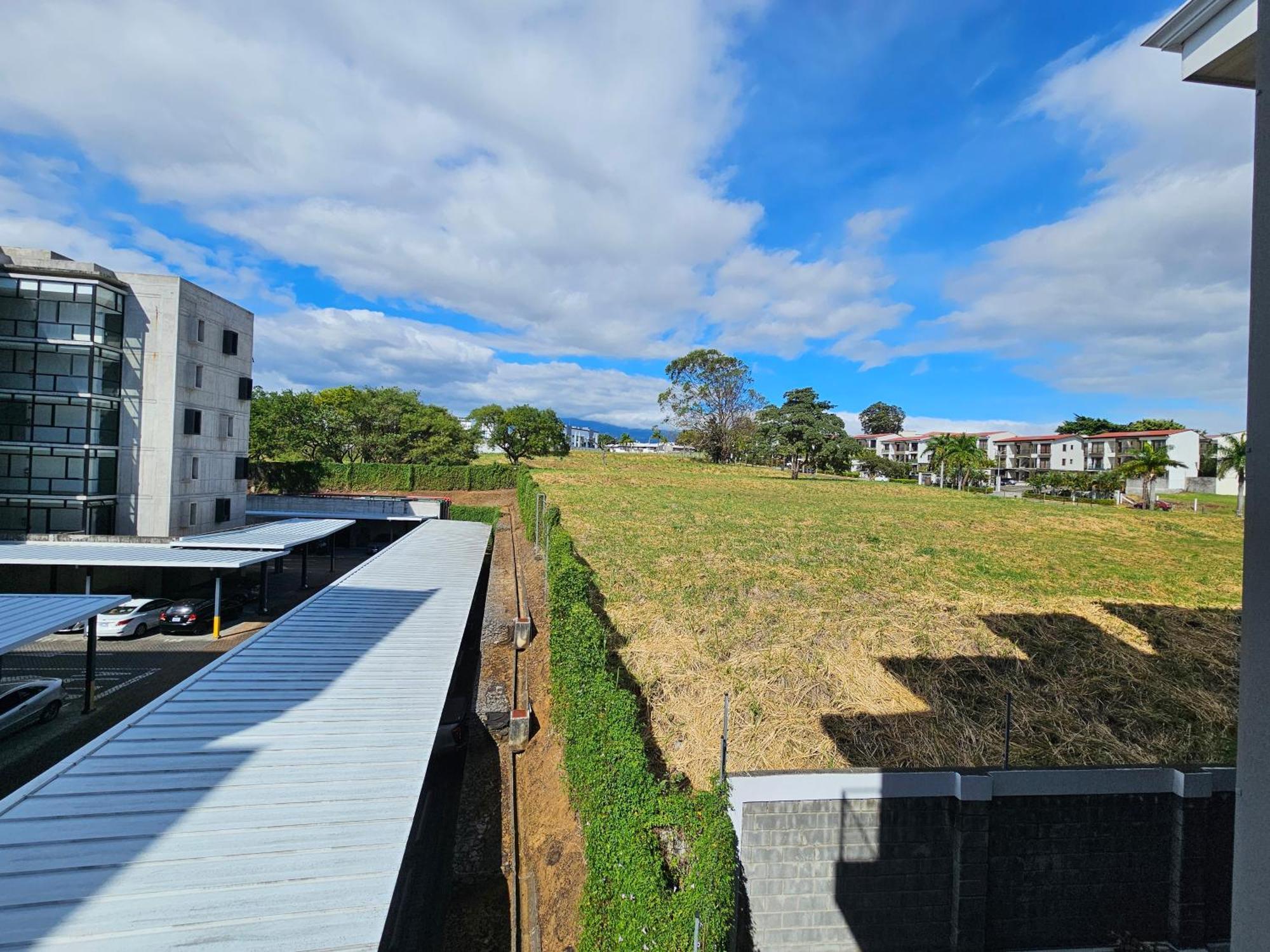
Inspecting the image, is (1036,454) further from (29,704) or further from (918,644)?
(29,704)

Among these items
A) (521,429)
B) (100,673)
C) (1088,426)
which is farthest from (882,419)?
(100,673)

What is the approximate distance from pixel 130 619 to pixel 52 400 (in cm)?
994

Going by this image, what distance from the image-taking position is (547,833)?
8.15 m

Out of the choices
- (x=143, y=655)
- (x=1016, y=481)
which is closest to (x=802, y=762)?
(x=143, y=655)

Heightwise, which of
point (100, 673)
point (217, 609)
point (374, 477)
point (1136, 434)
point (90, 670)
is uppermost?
point (1136, 434)

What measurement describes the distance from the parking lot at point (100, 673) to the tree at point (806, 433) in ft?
146

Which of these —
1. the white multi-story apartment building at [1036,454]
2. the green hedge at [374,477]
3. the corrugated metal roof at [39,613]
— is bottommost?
the corrugated metal roof at [39,613]

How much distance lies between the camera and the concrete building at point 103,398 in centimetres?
2133

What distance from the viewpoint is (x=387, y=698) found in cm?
891

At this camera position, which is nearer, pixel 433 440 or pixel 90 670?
pixel 90 670

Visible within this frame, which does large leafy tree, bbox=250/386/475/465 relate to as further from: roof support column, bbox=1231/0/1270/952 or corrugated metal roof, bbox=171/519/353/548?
roof support column, bbox=1231/0/1270/952

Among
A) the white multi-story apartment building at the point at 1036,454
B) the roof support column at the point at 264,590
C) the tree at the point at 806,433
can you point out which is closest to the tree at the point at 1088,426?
the white multi-story apartment building at the point at 1036,454

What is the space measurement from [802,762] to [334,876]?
5.12 m

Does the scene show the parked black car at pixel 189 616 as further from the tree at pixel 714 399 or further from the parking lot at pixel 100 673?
the tree at pixel 714 399
